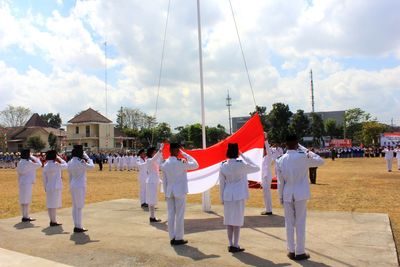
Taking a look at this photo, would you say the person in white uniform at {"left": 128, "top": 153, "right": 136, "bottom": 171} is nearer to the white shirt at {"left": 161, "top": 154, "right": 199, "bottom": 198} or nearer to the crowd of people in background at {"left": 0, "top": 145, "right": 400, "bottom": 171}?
the crowd of people in background at {"left": 0, "top": 145, "right": 400, "bottom": 171}

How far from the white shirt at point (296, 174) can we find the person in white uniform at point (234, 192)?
0.76 meters

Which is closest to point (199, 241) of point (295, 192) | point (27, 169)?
point (295, 192)

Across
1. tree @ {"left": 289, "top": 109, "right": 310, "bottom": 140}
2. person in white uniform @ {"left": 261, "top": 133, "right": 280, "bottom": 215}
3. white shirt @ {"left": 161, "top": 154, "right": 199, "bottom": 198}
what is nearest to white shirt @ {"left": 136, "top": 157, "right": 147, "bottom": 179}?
person in white uniform @ {"left": 261, "top": 133, "right": 280, "bottom": 215}

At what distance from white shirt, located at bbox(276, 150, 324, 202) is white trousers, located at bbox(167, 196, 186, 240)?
6.91ft

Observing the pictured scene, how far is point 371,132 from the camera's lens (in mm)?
83562

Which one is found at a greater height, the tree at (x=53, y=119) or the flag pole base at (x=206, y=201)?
the tree at (x=53, y=119)

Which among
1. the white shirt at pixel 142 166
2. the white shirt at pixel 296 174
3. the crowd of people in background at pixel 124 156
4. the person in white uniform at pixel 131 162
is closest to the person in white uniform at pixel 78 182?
the white shirt at pixel 142 166

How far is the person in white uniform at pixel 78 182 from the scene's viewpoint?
9.79 m

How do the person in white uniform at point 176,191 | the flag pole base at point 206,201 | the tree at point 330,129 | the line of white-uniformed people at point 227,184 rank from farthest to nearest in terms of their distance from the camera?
the tree at point 330,129
the flag pole base at point 206,201
the person in white uniform at point 176,191
the line of white-uniformed people at point 227,184

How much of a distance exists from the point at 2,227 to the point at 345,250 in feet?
26.9

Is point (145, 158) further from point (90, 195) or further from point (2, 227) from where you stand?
point (90, 195)

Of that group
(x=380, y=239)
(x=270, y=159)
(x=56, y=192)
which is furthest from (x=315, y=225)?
(x=56, y=192)

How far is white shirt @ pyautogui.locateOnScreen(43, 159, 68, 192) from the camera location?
35.6ft

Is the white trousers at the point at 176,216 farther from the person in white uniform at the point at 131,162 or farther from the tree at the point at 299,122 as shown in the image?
the tree at the point at 299,122
